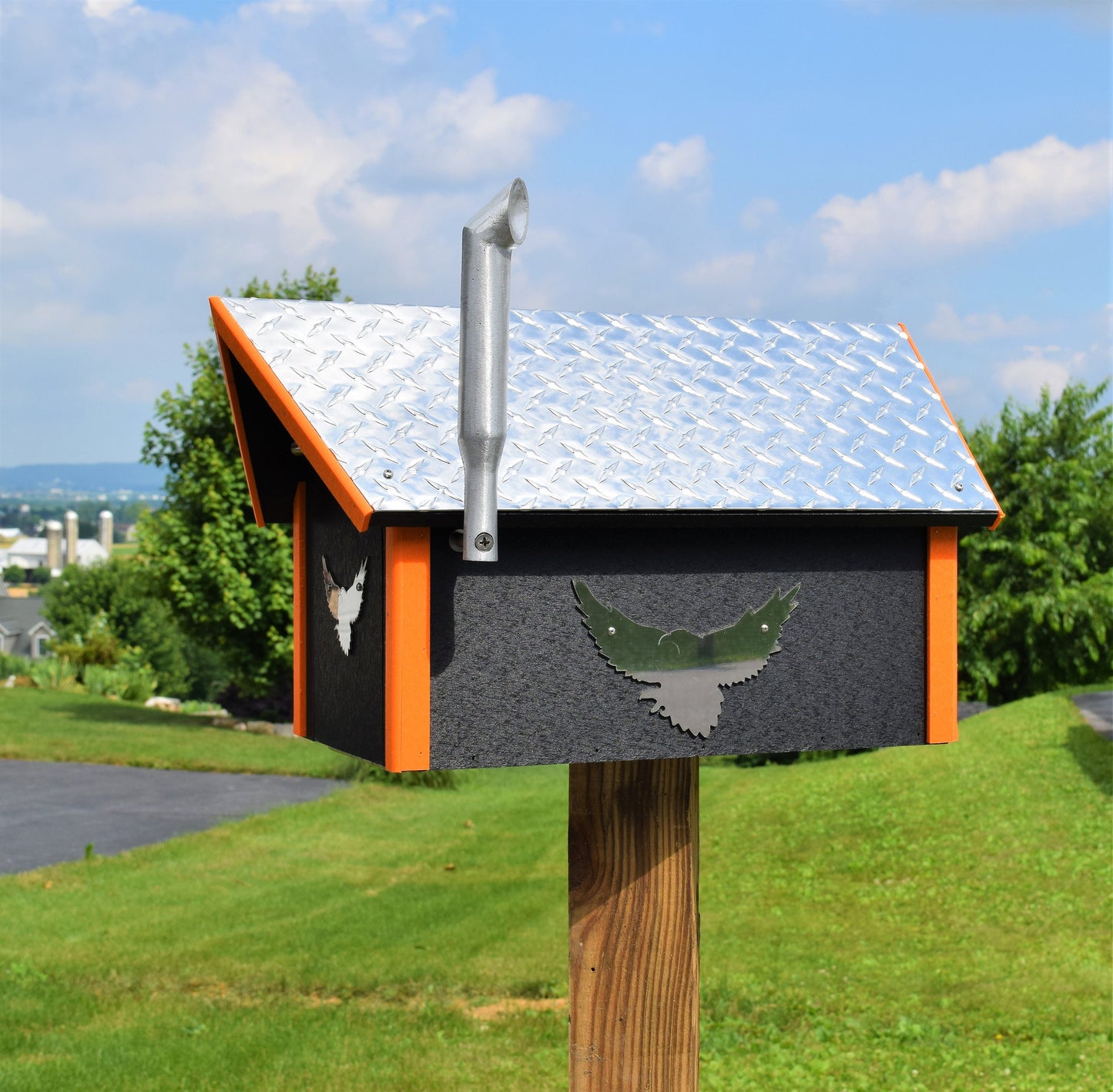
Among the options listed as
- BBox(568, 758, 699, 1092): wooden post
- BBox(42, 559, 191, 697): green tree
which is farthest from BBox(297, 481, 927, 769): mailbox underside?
BBox(42, 559, 191, 697): green tree

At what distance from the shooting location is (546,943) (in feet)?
28.2

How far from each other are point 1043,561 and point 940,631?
20096mm

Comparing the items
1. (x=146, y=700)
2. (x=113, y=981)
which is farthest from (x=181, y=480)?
(x=113, y=981)

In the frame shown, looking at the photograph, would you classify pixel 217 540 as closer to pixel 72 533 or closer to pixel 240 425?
pixel 240 425

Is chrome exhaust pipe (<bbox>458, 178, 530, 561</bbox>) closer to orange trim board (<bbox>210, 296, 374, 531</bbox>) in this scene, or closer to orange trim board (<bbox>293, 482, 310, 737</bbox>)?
orange trim board (<bbox>210, 296, 374, 531</bbox>)

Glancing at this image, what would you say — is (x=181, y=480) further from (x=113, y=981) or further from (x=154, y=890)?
(x=113, y=981)

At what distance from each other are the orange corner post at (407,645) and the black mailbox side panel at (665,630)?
1.5 inches

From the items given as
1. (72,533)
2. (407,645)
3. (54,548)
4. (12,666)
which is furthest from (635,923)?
(54,548)

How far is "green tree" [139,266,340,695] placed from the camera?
62.3ft

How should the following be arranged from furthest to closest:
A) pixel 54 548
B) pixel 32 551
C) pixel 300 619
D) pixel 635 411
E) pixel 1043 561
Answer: pixel 32 551
pixel 54 548
pixel 1043 561
pixel 300 619
pixel 635 411

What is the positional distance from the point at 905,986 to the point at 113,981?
16.2 ft

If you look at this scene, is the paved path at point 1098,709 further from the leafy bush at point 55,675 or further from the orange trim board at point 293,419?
the leafy bush at point 55,675

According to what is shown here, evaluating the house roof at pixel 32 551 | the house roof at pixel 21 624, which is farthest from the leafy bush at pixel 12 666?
the house roof at pixel 32 551

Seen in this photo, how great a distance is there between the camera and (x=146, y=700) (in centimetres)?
2745
